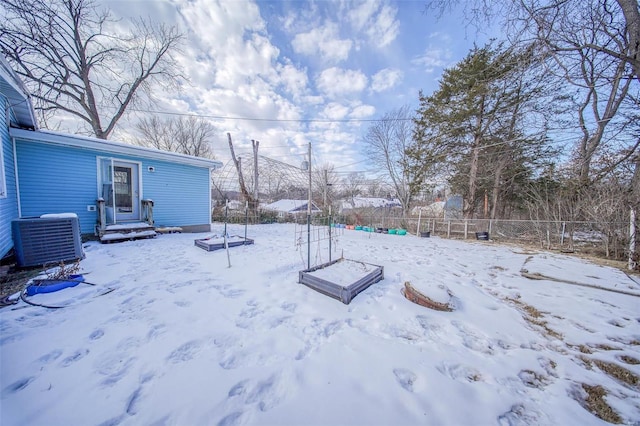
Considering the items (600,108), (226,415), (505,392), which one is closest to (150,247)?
(226,415)

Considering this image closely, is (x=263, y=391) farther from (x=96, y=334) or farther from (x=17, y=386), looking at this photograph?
(x=96, y=334)

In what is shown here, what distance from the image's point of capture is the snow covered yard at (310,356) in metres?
1.27

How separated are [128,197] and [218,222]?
5.75 metres

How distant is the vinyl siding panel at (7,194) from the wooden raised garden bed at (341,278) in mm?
5231

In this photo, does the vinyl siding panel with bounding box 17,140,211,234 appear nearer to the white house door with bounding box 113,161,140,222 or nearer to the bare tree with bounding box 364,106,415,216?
the white house door with bounding box 113,161,140,222

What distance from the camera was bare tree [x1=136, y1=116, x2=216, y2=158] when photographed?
1710 centimetres

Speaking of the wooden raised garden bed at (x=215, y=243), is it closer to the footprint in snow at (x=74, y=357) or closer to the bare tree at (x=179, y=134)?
the footprint in snow at (x=74, y=357)

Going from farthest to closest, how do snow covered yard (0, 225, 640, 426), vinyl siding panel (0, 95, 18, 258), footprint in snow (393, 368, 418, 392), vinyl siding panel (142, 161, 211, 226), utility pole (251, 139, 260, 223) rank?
utility pole (251, 139, 260, 223) < vinyl siding panel (142, 161, 211, 226) < vinyl siding panel (0, 95, 18, 258) < footprint in snow (393, 368, 418, 392) < snow covered yard (0, 225, 640, 426)

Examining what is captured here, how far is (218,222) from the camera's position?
12289 millimetres

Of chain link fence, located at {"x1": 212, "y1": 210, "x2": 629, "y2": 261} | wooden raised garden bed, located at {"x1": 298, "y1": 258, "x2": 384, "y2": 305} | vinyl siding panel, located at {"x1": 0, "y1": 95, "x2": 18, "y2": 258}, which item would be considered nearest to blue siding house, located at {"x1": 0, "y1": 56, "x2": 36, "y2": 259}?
vinyl siding panel, located at {"x1": 0, "y1": 95, "x2": 18, "y2": 258}

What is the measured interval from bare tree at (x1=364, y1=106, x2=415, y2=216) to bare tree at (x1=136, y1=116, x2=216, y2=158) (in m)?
13.7

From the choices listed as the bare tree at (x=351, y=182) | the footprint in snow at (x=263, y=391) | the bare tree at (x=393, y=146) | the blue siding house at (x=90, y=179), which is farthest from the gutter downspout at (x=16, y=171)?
the bare tree at (x=393, y=146)

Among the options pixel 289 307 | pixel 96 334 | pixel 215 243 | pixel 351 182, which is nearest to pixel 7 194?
pixel 215 243

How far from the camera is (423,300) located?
2604 mm
